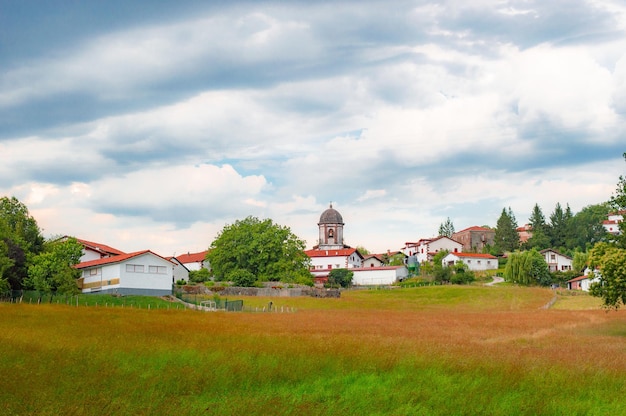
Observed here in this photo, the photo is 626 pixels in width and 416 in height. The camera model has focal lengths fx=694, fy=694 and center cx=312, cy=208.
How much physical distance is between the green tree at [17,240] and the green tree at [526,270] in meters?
77.7

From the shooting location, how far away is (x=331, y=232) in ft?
588

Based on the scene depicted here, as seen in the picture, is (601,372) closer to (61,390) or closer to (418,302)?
(61,390)

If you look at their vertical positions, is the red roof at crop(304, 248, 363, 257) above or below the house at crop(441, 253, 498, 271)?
above

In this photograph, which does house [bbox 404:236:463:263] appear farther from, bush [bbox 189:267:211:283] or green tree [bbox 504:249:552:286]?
bush [bbox 189:267:211:283]

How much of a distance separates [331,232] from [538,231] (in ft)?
178

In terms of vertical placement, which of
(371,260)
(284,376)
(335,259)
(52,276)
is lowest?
(284,376)

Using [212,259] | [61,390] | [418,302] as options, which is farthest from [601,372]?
[212,259]

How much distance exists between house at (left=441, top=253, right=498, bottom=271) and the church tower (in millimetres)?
30449

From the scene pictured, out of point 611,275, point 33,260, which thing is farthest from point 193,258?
point 611,275

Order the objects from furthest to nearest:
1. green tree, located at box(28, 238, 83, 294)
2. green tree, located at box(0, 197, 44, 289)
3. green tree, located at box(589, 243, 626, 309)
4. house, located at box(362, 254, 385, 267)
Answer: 1. house, located at box(362, 254, 385, 267)
2. green tree, located at box(0, 197, 44, 289)
3. green tree, located at box(28, 238, 83, 294)
4. green tree, located at box(589, 243, 626, 309)

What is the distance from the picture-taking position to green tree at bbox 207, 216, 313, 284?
109 metres

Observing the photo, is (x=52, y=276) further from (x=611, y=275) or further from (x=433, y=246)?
(x=433, y=246)

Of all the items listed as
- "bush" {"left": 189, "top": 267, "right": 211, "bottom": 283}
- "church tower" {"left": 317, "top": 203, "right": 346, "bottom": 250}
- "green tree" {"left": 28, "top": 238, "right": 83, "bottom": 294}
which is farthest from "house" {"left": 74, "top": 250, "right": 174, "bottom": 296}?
"church tower" {"left": 317, "top": 203, "right": 346, "bottom": 250}

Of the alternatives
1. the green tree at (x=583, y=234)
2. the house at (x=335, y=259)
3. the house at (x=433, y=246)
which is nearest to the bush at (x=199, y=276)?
the house at (x=335, y=259)
